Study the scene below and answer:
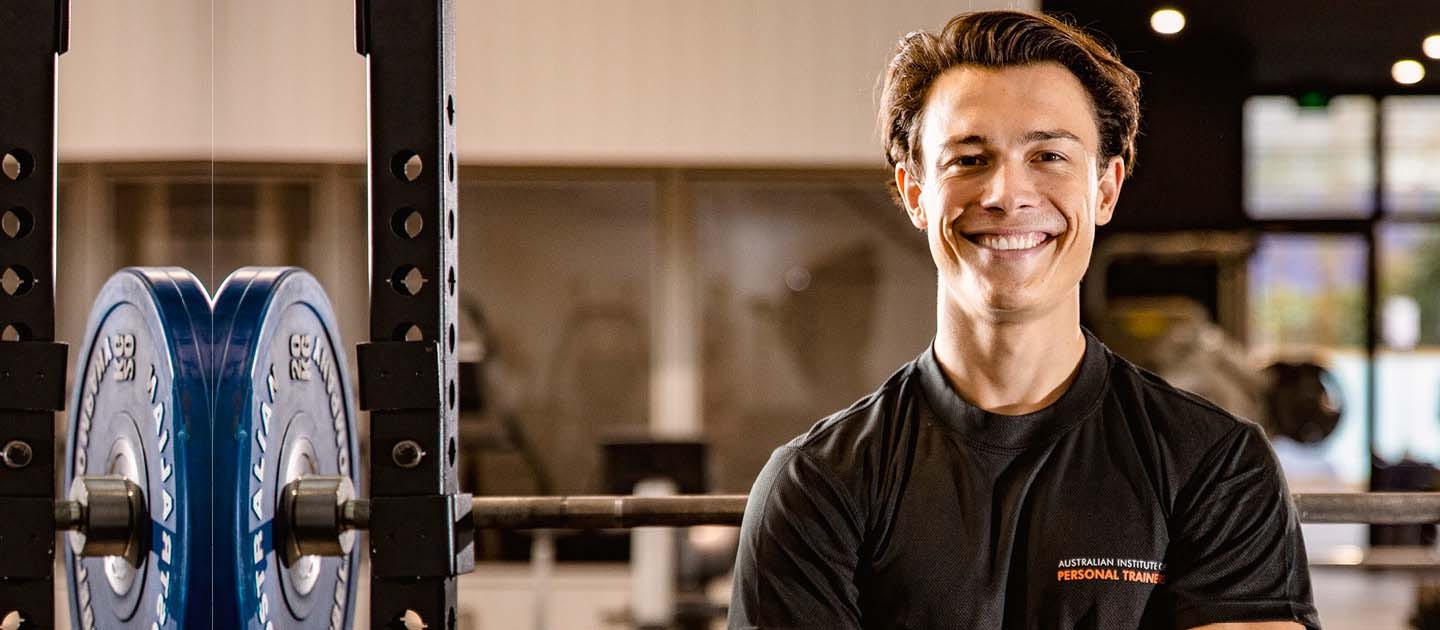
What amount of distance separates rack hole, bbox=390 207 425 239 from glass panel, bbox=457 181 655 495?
3889 millimetres

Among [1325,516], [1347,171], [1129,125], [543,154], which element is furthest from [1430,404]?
[1129,125]

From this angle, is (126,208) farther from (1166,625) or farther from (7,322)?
(1166,625)

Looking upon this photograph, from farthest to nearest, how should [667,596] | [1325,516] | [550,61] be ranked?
[667,596] → [550,61] → [1325,516]

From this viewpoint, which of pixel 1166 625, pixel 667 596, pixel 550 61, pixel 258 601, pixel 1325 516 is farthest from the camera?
pixel 667 596

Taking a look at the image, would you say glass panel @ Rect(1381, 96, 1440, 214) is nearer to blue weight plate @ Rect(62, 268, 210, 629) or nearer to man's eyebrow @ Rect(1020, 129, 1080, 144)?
man's eyebrow @ Rect(1020, 129, 1080, 144)

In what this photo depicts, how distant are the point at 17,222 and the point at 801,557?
40.8 inches

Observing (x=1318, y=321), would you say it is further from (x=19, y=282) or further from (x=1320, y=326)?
(x=19, y=282)

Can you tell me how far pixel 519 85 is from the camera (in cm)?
469

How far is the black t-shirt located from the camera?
1.36 metres

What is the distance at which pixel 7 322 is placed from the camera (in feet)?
5.23

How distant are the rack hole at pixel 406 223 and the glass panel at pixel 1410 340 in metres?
6.49

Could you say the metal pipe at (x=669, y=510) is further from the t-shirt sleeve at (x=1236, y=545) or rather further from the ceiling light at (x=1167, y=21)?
the ceiling light at (x=1167, y=21)

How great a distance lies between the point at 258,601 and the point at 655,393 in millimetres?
3687

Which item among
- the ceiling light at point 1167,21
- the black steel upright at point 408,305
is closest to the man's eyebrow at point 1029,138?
the black steel upright at point 408,305
